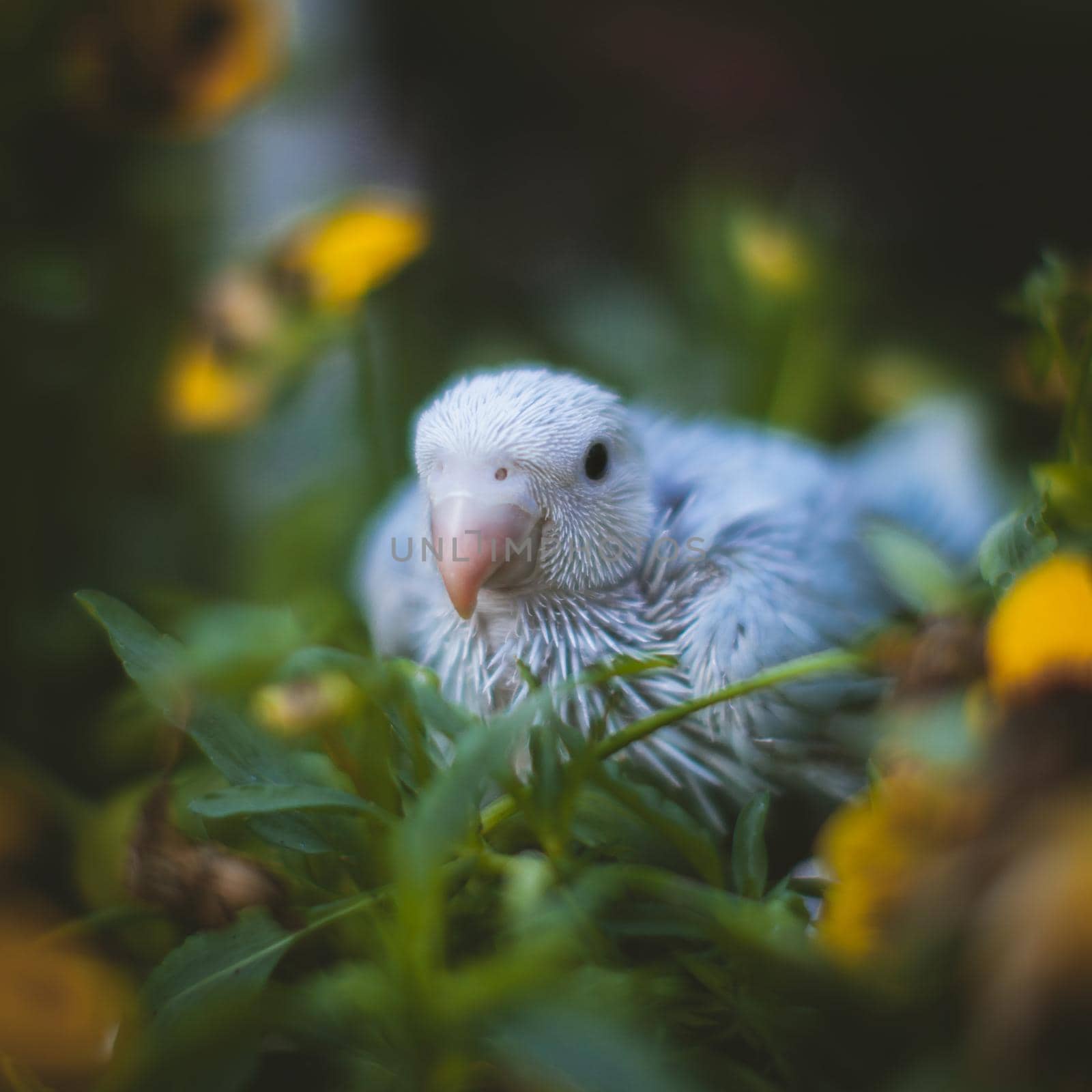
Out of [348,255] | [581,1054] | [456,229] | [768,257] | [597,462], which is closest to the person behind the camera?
[581,1054]

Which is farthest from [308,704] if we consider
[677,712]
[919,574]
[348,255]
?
[348,255]

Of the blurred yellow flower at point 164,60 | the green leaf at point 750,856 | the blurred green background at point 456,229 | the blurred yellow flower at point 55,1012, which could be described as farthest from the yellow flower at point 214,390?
the green leaf at point 750,856

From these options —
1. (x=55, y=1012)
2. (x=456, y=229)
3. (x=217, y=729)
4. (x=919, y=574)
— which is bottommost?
(x=55, y=1012)

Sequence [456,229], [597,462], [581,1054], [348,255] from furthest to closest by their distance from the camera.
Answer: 1. [456,229]
2. [348,255]
3. [597,462]
4. [581,1054]

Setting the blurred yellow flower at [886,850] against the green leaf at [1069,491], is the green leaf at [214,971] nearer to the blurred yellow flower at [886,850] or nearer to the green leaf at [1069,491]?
the blurred yellow flower at [886,850]

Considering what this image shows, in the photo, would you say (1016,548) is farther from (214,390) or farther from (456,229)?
(456,229)

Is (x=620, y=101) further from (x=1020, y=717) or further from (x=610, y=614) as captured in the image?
(x=1020, y=717)

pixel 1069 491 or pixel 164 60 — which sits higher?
pixel 164 60
